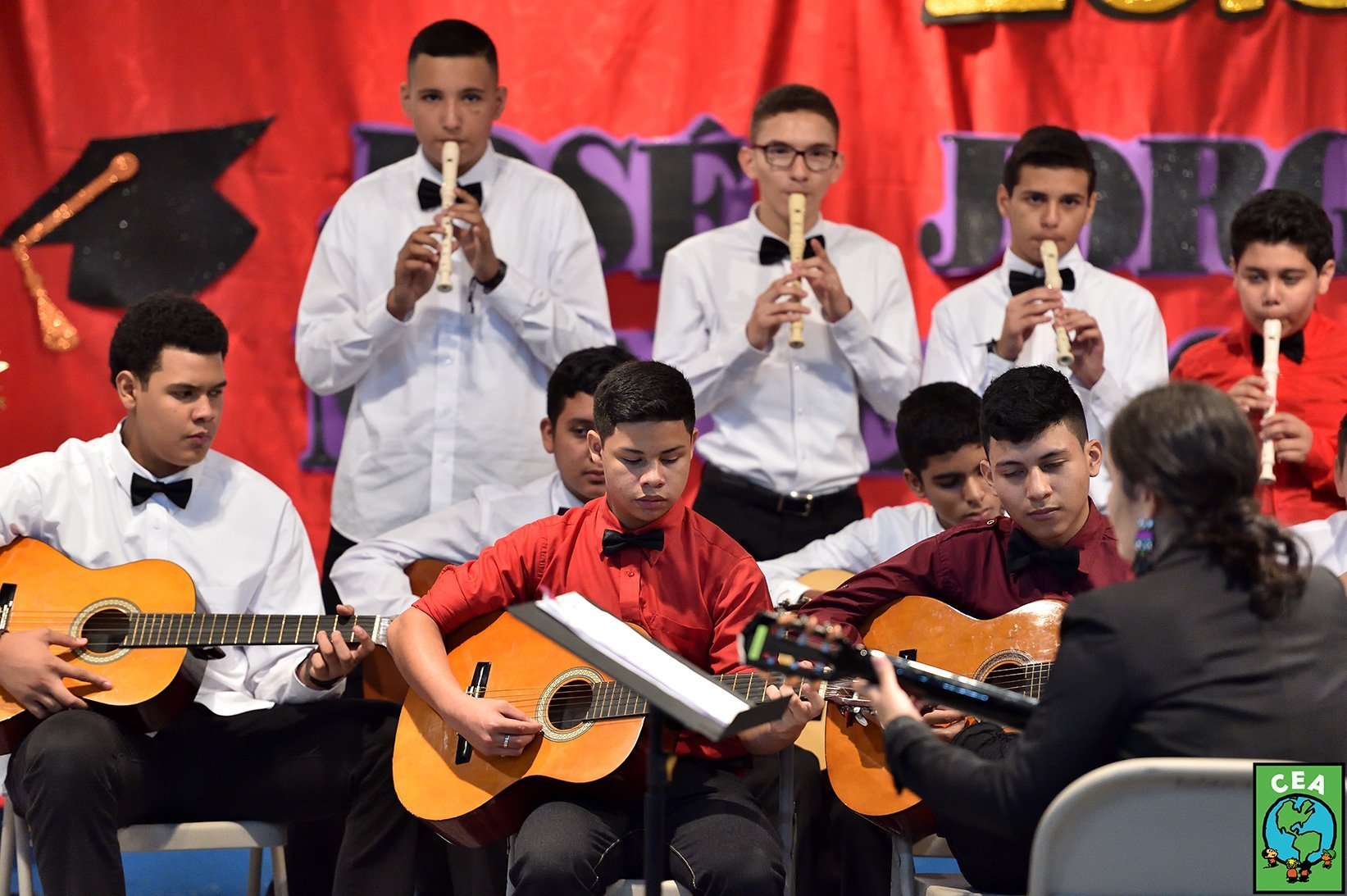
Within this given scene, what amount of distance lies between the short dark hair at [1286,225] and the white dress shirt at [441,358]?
2192 millimetres

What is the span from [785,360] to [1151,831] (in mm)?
3052

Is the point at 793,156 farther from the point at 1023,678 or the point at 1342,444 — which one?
the point at 1023,678

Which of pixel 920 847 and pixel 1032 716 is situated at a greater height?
pixel 1032 716

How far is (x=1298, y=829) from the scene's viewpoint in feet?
7.70

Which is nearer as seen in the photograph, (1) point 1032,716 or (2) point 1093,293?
(1) point 1032,716

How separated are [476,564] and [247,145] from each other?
253cm

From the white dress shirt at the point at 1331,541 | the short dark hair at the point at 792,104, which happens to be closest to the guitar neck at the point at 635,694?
the white dress shirt at the point at 1331,541

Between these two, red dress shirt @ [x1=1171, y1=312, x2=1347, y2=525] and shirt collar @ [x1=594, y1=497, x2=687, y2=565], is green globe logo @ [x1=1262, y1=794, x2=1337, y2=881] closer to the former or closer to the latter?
shirt collar @ [x1=594, y1=497, x2=687, y2=565]

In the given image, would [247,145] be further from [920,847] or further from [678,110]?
[920,847]

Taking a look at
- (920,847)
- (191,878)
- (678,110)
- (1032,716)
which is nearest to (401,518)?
(191,878)

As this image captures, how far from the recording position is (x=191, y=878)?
5.03 m

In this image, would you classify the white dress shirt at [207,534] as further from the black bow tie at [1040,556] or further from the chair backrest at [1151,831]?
the chair backrest at [1151,831]

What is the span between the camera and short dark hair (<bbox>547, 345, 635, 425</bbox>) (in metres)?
4.54

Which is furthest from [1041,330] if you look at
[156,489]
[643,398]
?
[156,489]
